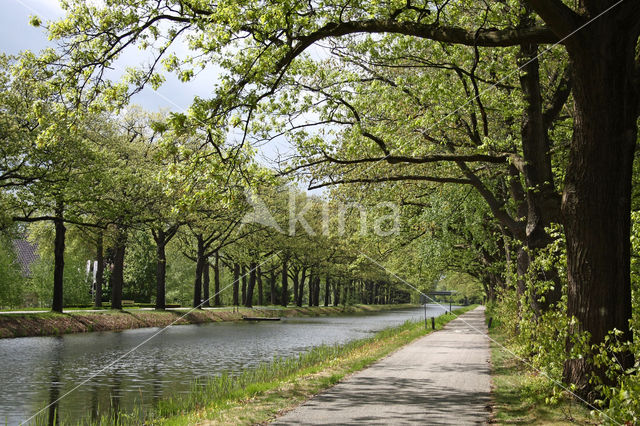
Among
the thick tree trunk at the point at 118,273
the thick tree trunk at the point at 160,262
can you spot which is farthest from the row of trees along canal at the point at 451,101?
Result: the thick tree trunk at the point at 160,262

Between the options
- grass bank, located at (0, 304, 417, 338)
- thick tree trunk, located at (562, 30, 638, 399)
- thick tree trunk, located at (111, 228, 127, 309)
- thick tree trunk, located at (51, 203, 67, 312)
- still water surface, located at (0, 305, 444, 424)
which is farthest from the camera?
thick tree trunk, located at (111, 228, 127, 309)

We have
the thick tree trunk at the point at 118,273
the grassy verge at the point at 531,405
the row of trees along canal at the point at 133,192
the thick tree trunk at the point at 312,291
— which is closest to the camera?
the grassy verge at the point at 531,405

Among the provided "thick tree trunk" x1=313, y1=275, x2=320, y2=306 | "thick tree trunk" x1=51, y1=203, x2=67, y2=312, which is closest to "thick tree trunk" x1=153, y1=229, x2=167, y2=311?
"thick tree trunk" x1=51, y1=203, x2=67, y2=312

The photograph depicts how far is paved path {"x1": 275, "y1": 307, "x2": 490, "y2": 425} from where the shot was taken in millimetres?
8844

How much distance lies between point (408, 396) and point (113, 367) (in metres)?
11.2

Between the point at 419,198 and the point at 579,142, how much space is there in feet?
51.2

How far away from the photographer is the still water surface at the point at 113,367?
12.8 meters

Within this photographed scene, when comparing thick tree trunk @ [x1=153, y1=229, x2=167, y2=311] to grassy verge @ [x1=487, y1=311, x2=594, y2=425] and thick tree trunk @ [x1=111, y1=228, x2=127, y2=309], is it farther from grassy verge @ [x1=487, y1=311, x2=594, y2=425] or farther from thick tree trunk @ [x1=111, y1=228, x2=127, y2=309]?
grassy verge @ [x1=487, y1=311, x2=594, y2=425]

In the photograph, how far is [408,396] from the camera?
10.8 m

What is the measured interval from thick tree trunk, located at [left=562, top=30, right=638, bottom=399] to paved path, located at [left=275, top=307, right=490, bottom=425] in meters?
2.46

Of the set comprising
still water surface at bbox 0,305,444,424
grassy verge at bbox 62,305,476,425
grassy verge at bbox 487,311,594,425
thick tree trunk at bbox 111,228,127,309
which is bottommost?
still water surface at bbox 0,305,444,424

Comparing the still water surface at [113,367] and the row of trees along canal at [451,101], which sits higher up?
the row of trees along canal at [451,101]

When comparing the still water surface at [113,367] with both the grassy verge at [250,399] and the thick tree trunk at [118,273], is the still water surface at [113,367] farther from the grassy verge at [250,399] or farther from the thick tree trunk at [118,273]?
the thick tree trunk at [118,273]

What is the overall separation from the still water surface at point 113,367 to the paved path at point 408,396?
15.3 ft
